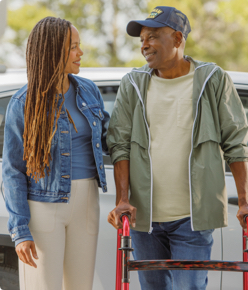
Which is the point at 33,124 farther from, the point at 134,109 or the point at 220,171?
the point at 220,171

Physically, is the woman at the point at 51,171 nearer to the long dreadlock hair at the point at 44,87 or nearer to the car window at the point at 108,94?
the long dreadlock hair at the point at 44,87

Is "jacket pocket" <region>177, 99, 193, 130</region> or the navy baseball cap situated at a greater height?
the navy baseball cap

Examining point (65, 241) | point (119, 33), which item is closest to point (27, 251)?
point (65, 241)

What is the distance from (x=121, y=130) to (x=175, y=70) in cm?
46

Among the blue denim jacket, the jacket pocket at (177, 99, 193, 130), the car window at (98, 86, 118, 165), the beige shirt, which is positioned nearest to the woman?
the blue denim jacket

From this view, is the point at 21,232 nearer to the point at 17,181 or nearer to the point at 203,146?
the point at 17,181

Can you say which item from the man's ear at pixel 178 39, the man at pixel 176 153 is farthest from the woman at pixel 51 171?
the man's ear at pixel 178 39

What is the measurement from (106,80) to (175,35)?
2.71 feet

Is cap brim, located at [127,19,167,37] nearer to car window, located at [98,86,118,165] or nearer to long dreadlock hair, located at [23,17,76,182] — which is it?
long dreadlock hair, located at [23,17,76,182]

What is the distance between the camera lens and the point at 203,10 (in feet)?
51.6

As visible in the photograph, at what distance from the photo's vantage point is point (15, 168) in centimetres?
213

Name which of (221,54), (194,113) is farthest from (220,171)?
(221,54)

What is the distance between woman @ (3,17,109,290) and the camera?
6.87ft

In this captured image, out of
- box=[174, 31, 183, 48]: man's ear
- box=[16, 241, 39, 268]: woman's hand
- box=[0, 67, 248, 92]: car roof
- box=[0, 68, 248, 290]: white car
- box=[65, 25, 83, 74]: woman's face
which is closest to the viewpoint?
box=[16, 241, 39, 268]: woman's hand
